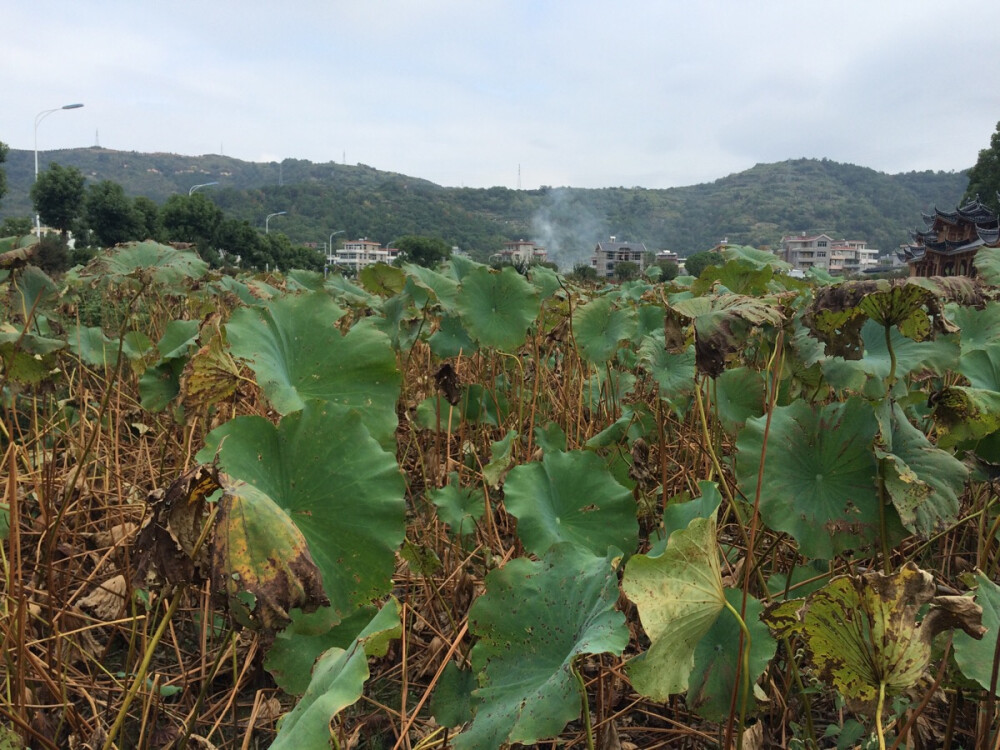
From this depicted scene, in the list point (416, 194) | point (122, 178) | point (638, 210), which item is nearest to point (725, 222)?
point (638, 210)

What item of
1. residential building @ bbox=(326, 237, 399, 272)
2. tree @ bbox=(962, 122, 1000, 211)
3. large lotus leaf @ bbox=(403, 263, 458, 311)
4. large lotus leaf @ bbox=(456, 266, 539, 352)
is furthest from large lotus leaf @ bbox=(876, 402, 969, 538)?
residential building @ bbox=(326, 237, 399, 272)

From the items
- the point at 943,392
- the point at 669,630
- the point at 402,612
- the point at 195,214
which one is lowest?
the point at 402,612

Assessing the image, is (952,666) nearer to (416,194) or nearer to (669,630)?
(669,630)

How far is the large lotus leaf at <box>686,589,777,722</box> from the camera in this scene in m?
0.94

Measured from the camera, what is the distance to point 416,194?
91.9m

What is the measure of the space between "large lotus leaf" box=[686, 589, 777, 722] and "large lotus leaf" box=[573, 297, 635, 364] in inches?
54.3

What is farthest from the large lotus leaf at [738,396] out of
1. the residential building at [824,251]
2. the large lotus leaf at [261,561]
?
the residential building at [824,251]

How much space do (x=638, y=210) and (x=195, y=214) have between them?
285 feet

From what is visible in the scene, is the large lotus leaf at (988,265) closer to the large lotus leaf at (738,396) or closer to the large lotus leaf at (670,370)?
the large lotus leaf at (738,396)

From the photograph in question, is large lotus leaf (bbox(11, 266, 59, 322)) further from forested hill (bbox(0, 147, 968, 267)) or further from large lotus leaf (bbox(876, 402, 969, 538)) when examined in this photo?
forested hill (bbox(0, 147, 968, 267))

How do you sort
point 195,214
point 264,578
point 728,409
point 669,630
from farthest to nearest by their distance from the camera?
point 195,214
point 728,409
point 669,630
point 264,578

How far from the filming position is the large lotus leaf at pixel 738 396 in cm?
185

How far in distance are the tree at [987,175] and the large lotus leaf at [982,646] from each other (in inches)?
1219

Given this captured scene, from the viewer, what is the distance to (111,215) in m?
26.0
